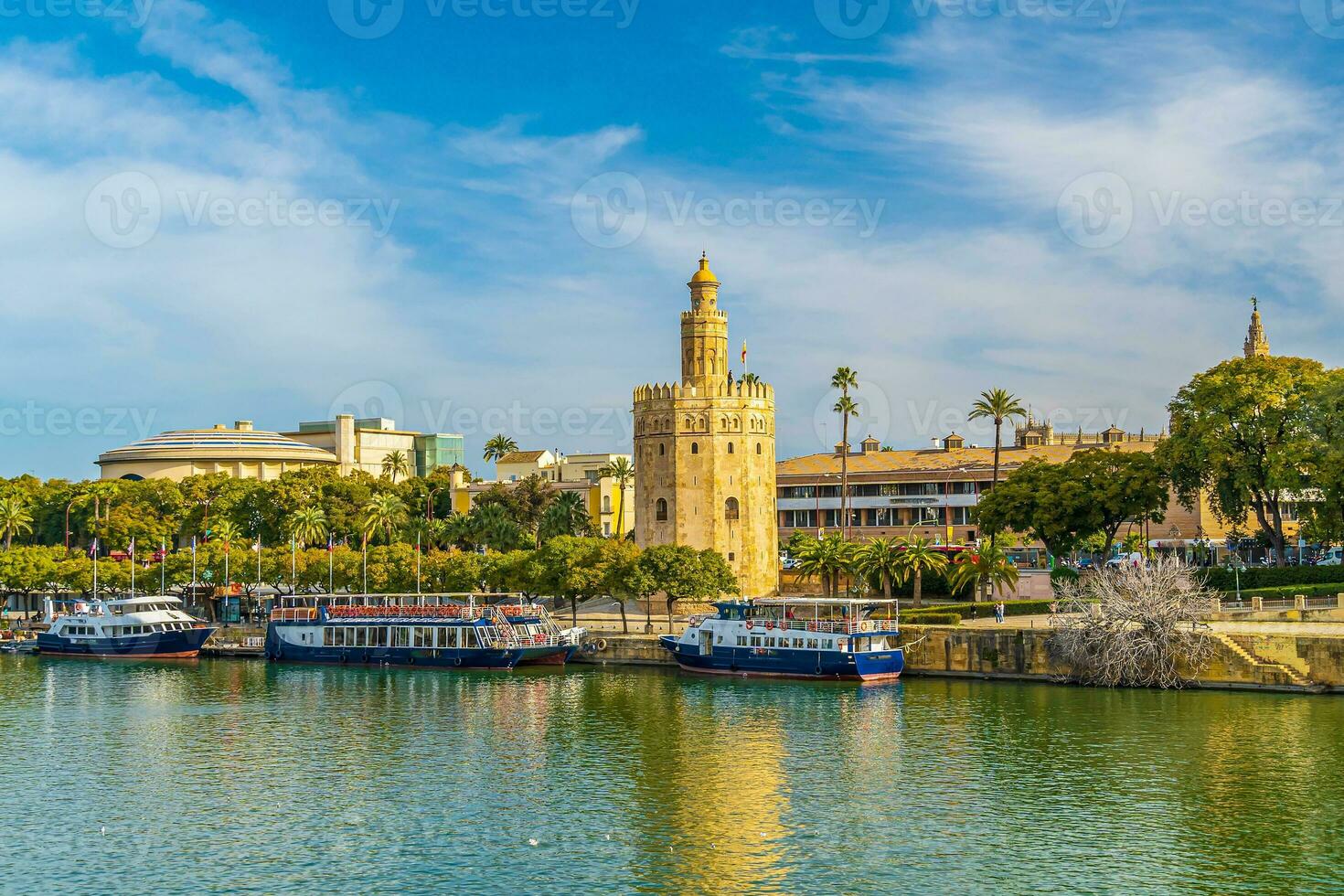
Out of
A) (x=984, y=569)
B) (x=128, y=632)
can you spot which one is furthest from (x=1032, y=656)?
(x=128, y=632)

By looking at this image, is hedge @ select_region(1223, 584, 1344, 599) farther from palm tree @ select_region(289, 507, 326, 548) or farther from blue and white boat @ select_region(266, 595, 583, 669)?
palm tree @ select_region(289, 507, 326, 548)

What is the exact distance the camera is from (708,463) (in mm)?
92562

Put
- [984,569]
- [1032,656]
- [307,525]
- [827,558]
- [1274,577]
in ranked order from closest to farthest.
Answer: [1032,656] → [1274,577] → [984,569] → [827,558] → [307,525]

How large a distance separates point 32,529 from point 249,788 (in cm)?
9056

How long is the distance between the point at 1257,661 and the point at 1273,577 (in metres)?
13.5

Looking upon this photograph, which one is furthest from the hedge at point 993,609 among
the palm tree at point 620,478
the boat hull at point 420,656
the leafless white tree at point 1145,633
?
the palm tree at point 620,478

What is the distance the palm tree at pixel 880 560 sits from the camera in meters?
77.3

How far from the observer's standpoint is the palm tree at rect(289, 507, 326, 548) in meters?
110

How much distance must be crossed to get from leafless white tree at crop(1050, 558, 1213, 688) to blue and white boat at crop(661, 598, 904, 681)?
8.74 metres

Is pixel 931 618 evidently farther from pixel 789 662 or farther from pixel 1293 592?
pixel 1293 592

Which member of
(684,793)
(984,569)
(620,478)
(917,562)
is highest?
(620,478)

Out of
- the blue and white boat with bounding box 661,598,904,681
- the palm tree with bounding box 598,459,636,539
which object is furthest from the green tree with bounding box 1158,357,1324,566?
the palm tree with bounding box 598,459,636,539

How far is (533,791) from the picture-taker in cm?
4259

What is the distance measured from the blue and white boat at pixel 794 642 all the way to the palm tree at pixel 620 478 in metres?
39.6
